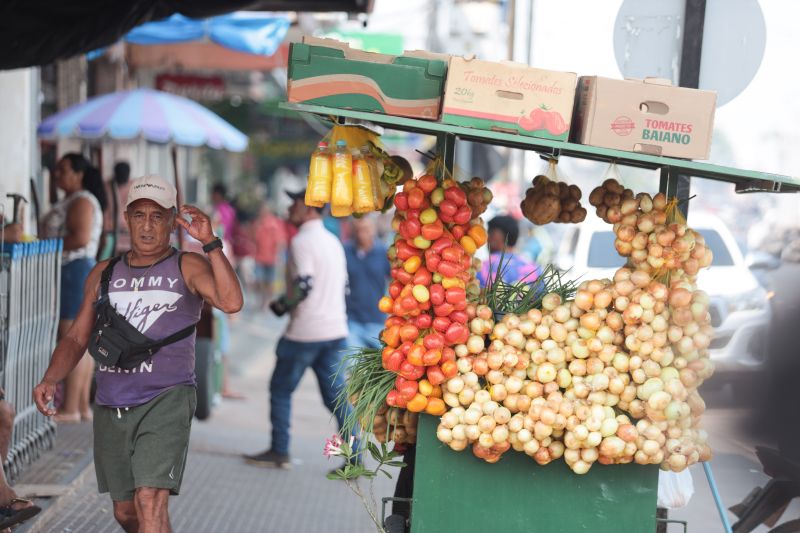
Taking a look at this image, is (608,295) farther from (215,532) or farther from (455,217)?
(215,532)

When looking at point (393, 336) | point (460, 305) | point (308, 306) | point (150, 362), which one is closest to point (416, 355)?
point (393, 336)

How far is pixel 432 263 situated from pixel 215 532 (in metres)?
3.03

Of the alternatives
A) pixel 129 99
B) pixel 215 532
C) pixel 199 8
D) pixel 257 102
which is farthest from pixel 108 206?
pixel 257 102

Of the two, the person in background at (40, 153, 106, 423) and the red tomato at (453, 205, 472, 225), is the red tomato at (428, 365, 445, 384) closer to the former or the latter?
the red tomato at (453, 205, 472, 225)

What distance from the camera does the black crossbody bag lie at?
441cm

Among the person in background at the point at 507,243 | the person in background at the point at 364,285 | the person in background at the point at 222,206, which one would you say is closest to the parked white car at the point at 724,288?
the person in background at the point at 364,285

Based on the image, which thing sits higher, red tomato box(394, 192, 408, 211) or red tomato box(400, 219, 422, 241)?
red tomato box(394, 192, 408, 211)

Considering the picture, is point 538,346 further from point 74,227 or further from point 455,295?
point 74,227

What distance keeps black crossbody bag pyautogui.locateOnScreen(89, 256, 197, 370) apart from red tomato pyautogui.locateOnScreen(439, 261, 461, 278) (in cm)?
126

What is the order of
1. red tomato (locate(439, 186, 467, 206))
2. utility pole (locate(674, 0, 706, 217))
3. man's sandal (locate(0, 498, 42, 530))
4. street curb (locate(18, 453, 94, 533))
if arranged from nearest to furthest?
red tomato (locate(439, 186, 467, 206)) → man's sandal (locate(0, 498, 42, 530)) → utility pole (locate(674, 0, 706, 217)) → street curb (locate(18, 453, 94, 533))

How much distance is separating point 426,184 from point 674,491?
82.9 inches

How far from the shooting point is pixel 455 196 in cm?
424

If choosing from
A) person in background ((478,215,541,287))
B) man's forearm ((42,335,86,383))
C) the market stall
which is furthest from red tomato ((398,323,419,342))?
person in background ((478,215,541,287))

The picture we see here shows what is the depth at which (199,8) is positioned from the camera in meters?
4.61
